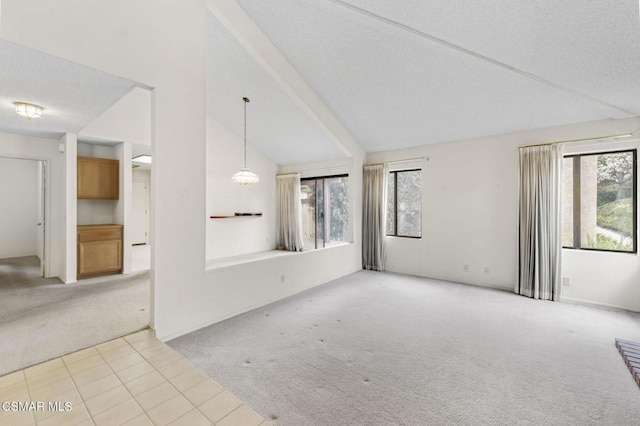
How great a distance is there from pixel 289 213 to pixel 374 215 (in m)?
2.28

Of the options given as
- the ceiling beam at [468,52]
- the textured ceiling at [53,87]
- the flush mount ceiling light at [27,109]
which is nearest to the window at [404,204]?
the ceiling beam at [468,52]

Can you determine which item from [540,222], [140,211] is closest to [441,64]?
[540,222]

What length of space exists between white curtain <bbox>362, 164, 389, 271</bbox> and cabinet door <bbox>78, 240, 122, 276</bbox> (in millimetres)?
4741

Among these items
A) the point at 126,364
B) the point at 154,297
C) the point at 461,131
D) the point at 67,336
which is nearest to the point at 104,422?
the point at 126,364

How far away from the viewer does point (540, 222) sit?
13.8ft

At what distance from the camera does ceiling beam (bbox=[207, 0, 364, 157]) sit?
334cm

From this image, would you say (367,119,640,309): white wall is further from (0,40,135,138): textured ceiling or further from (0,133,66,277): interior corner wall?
(0,133,66,277): interior corner wall

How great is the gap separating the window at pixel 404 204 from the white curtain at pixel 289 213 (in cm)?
225

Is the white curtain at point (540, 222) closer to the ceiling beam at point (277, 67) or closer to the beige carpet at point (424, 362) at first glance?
the beige carpet at point (424, 362)

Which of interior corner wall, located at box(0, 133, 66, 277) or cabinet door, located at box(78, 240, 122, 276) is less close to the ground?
interior corner wall, located at box(0, 133, 66, 277)

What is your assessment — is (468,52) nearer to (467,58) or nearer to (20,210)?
(467,58)

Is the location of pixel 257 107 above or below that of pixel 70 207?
above

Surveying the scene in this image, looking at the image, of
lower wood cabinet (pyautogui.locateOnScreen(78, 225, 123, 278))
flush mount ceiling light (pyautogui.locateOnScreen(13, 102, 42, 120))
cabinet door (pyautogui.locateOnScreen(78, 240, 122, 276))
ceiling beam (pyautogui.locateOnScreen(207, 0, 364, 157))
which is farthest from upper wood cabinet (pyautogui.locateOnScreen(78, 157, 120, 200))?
ceiling beam (pyautogui.locateOnScreen(207, 0, 364, 157))

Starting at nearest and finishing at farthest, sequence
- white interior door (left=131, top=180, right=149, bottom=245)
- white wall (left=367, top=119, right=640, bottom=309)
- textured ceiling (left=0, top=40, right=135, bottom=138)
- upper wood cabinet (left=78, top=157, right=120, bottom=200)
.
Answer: textured ceiling (left=0, top=40, right=135, bottom=138) < white wall (left=367, top=119, right=640, bottom=309) < upper wood cabinet (left=78, top=157, right=120, bottom=200) < white interior door (left=131, top=180, right=149, bottom=245)
